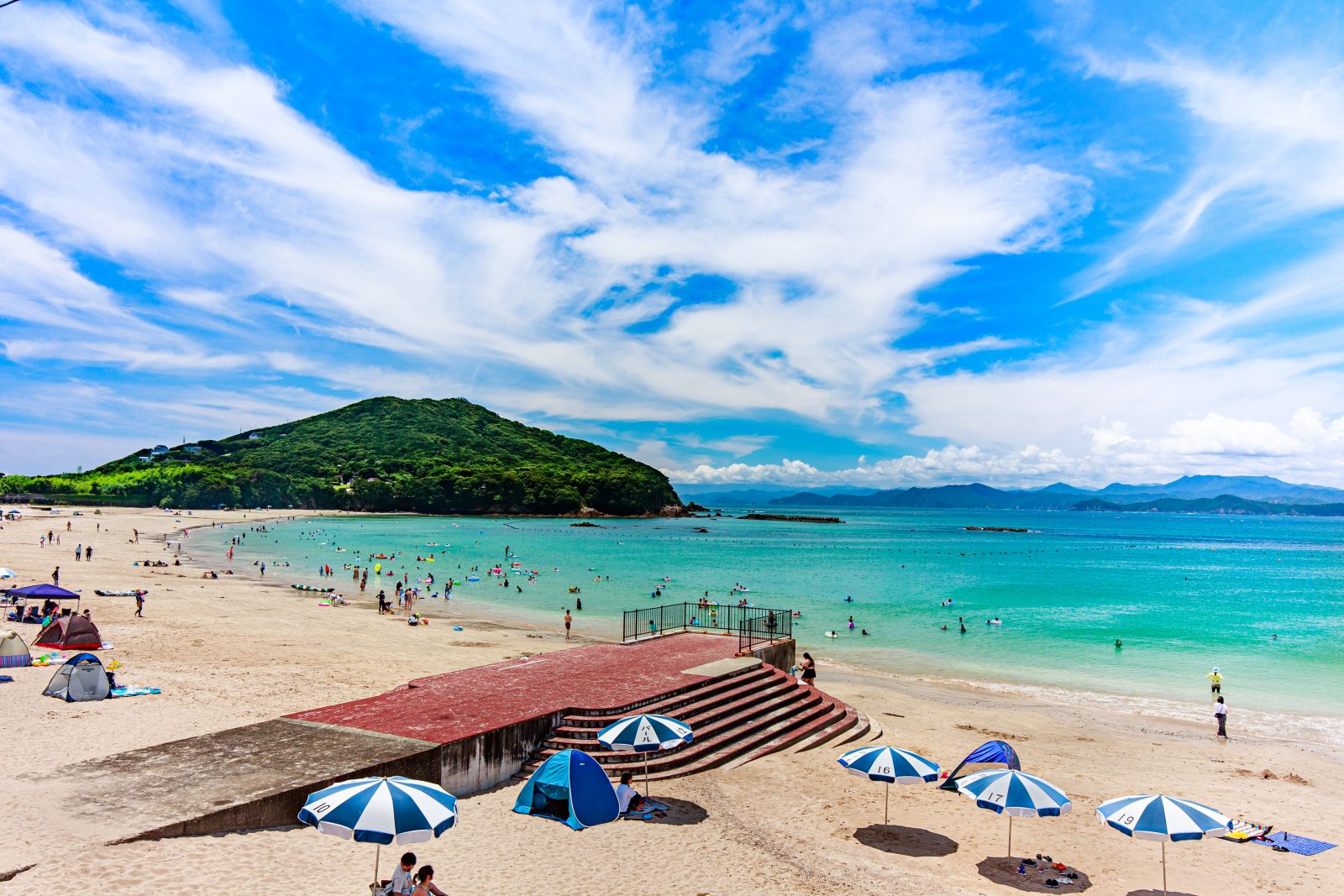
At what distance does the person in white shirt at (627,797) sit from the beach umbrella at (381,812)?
13.1ft

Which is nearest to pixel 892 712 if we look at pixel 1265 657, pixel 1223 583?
pixel 1265 657

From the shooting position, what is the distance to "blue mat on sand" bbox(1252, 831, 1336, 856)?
12.2 meters

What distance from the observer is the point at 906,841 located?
39.4 feet

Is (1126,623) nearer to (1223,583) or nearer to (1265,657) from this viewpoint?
(1265,657)

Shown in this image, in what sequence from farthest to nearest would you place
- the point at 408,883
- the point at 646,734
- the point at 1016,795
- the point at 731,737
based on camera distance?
the point at 731,737 → the point at 646,734 → the point at 1016,795 → the point at 408,883

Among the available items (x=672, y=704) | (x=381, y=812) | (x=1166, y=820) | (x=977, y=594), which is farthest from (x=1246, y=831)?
(x=977, y=594)

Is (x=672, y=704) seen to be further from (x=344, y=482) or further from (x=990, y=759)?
(x=344, y=482)

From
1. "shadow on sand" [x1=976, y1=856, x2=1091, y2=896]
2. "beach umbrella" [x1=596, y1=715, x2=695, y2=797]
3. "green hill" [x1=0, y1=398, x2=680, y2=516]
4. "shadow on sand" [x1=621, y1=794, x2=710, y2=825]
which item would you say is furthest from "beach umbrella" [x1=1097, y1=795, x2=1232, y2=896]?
"green hill" [x1=0, y1=398, x2=680, y2=516]

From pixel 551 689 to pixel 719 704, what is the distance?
367cm

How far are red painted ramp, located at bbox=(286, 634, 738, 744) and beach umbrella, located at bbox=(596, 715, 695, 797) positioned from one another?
2004 mm

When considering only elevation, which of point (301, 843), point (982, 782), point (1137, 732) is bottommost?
point (1137, 732)

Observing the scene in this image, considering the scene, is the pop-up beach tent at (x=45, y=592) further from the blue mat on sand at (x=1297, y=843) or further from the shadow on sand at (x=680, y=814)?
the blue mat on sand at (x=1297, y=843)

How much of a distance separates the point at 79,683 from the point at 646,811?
13.4 metres

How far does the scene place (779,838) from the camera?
11469mm
